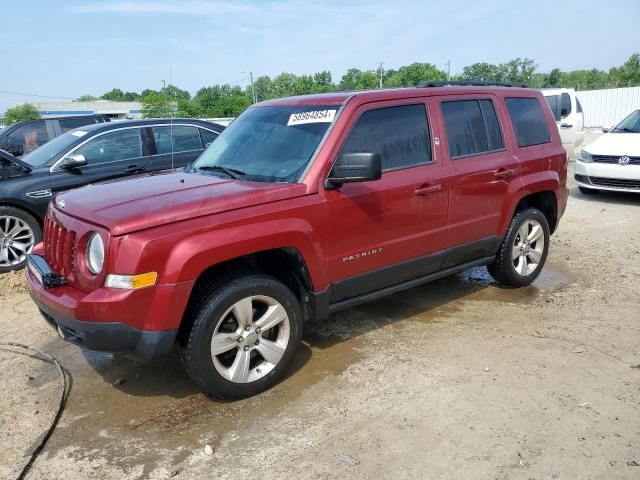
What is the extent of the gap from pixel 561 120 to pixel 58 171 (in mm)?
12042

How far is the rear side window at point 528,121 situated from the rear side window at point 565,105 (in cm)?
959

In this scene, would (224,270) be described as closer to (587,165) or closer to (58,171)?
(58,171)

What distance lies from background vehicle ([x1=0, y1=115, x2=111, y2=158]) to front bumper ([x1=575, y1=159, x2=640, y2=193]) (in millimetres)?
9405

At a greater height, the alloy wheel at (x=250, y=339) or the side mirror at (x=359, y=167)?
the side mirror at (x=359, y=167)

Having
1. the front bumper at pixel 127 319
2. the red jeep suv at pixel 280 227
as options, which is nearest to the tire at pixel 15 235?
the red jeep suv at pixel 280 227

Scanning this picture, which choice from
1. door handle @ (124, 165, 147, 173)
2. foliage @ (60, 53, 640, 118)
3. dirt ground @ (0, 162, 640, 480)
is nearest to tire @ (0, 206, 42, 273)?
door handle @ (124, 165, 147, 173)

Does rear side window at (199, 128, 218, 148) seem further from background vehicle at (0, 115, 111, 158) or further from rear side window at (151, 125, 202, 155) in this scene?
background vehicle at (0, 115, 111, 158)

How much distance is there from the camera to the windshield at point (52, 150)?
6770mm

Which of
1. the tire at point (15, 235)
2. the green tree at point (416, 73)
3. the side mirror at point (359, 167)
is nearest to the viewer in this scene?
the side mirror at point (359, 167)

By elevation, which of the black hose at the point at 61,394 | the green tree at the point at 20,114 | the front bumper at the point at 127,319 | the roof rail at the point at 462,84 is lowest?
the black hose at the point at 61,394

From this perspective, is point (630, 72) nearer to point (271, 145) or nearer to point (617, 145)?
point (617, 145)

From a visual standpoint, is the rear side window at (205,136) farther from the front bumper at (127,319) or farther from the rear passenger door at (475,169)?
the front bumper at (127,319)

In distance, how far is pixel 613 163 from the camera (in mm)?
9586

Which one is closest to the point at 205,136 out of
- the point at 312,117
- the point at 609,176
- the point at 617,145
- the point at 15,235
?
the point at 15,235
